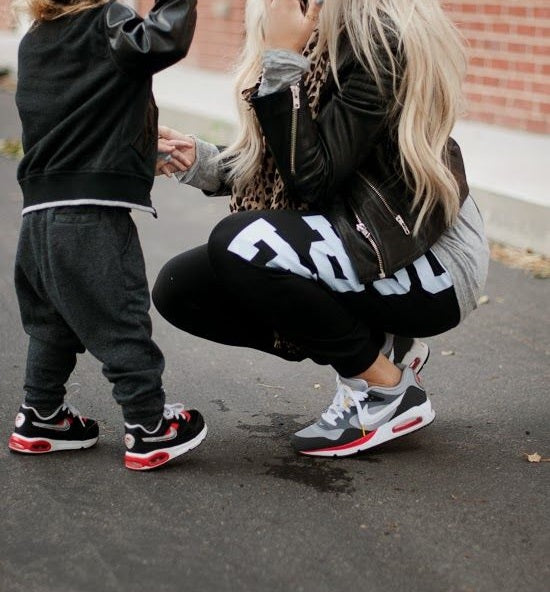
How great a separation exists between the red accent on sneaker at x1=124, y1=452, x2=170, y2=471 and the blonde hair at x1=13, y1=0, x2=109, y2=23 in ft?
3.79

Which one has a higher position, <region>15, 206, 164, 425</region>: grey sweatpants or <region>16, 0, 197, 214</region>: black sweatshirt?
<region>16, 0, 197, 214</region>: black sweatshirt

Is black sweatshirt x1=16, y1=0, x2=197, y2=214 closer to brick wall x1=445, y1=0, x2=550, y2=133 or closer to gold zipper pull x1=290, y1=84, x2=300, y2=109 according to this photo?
gold zipper pull x1=290, y1=84, x2=300, y2=109

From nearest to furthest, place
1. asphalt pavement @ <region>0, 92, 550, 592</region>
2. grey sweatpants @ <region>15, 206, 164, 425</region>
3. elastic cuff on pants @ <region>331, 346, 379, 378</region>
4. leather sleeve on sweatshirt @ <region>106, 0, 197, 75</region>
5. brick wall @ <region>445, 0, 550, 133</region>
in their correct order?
asphalt pavement @ <region>0, 92, 550, 592</region> → leather sleeve on sweatshirt @ <region>106, 0, 197, 75</region> → grey sweatpants @ <region>15, 206, 164, 425</region> → elastic cuff on pants @ <region>331, 346, 379, 378</region> → brick wall @ <region>445, 0, 550, 133</region>

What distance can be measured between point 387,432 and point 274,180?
77cm

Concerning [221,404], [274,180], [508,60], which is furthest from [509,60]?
[274,180]

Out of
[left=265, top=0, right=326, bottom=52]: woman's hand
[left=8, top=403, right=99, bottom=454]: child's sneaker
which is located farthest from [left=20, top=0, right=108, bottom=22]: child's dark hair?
[left=8, top=403, right=99, bottom=454]: child's sneaker

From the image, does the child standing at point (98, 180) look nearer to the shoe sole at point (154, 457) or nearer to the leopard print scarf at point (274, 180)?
the shoe sole at point (154, 457)

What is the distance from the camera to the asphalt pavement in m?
2.43

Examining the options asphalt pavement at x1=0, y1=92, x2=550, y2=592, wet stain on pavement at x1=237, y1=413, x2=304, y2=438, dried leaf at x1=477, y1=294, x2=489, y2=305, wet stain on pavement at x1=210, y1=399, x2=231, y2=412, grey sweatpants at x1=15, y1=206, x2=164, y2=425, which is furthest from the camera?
dried leaf at x1=477, y1=294, x2=489, y2=305

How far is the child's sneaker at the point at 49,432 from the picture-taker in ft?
9.91

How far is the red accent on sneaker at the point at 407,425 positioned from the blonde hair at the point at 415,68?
1.95ft

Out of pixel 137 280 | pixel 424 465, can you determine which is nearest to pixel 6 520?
pixel 137 280

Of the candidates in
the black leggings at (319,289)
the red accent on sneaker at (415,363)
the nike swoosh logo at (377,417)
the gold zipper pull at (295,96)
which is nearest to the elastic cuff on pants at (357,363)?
the black leggings at (319,289)

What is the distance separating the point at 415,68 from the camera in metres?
2.79
